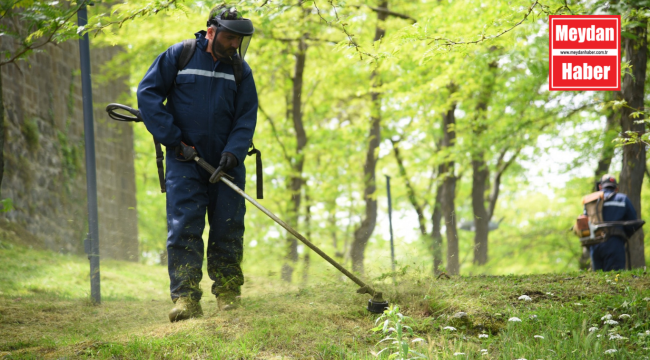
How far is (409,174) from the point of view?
19781 mm

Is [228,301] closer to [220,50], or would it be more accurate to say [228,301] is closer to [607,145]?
[220,50]

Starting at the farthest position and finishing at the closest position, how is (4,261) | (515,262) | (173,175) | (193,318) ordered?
1. (515,262)
2. (4,261)
3. (173,175)
4. (193,318)

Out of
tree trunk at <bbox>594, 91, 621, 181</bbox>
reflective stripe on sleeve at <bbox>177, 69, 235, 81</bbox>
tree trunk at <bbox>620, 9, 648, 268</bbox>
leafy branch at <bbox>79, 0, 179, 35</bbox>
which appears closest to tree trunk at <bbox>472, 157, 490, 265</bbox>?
tree trunk at <bbox>594, 91, 621, 181</bbox>

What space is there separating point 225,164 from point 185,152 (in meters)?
0.30

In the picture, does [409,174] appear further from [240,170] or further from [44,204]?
[240,170]

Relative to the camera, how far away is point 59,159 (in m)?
10.3

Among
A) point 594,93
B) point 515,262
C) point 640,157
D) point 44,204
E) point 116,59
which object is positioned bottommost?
point 515,262

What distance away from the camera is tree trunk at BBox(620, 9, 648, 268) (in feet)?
24.9

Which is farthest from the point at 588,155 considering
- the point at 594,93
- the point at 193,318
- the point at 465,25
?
the point at 193,318

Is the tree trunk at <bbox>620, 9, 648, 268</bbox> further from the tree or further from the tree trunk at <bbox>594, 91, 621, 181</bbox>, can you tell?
the tree

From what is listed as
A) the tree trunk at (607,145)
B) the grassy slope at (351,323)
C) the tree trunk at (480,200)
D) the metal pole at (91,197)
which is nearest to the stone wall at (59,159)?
the metal pole at (91,197)

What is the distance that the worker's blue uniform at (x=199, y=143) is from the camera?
4312 millimetres

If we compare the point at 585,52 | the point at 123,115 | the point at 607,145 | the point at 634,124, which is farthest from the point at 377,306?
the point at 607,145

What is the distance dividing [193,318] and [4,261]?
441 centimetres
